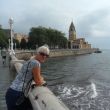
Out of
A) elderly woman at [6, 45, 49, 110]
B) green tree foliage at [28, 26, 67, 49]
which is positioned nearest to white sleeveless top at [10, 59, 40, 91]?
elderly woman at [6, 45, 49, 110]

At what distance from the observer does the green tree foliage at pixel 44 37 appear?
13584 centimetres

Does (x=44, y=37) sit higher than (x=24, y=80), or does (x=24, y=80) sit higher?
Result: (x=44, y=37)

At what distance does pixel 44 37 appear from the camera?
138250mm

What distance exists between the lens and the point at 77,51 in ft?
590

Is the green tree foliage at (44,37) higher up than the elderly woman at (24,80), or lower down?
higher up

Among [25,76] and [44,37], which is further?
[44,37]

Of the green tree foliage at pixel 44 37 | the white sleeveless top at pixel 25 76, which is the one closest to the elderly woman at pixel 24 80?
the white sleeveless top at pixel 25 76

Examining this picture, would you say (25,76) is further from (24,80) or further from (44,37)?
(44,37)

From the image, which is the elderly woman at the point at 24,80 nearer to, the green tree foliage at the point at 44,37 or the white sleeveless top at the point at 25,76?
the white sleeveless top at the point at 25,76

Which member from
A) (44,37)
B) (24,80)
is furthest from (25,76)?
(44,37)

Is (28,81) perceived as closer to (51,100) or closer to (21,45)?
(51,100)

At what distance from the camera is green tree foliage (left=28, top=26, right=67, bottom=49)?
13584 cm

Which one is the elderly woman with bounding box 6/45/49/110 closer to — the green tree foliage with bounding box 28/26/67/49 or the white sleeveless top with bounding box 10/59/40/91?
the white sleeveless top with bounding box 10/59/40/91

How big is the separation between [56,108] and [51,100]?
17.0 inches
